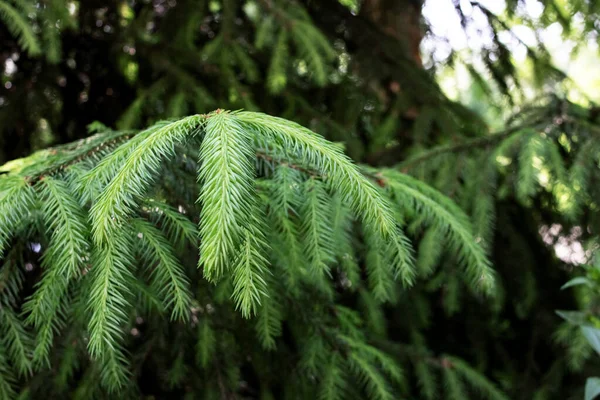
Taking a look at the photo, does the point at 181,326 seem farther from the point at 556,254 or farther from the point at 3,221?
the point at 556,254

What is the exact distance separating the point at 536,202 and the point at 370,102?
85 centimetres

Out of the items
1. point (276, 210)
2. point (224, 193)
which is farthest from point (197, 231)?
point (224, 193)

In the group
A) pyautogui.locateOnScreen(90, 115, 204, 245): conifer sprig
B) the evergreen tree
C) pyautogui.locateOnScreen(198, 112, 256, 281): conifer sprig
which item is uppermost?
pyautogui.locateOnScreen(198, 112, 256, 281): conifer sprig

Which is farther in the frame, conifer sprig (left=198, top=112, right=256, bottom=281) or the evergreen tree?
the evergreen tree

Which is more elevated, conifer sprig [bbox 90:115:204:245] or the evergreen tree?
conifer sprig [bbox 90:115:204:245]

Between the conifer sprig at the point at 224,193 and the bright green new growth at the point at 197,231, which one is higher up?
the conifer sprig at the point at 224,193

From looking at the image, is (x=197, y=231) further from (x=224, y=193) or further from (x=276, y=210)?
(x=224, y=193)

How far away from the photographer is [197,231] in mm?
1147

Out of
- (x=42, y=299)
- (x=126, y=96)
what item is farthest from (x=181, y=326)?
(x=126, y=96)

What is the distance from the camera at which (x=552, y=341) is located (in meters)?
2.42

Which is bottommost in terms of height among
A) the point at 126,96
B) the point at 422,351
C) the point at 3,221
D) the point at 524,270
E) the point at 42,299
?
the point at 422,351

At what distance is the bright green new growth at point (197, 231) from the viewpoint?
0.90 m

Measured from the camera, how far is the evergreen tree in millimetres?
993

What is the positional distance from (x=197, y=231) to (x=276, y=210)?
210 millimetres
